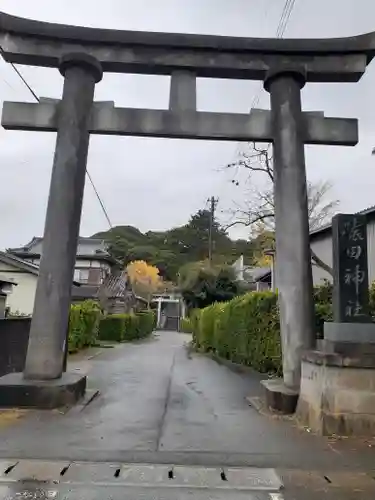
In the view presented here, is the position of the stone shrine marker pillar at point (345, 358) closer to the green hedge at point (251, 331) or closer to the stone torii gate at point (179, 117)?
the stone torii gate at point (179, 117)

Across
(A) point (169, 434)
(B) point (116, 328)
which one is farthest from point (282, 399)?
(B) point (116, 328)

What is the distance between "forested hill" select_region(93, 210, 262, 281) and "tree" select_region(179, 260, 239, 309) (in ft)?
73.2

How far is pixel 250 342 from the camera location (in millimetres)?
13969

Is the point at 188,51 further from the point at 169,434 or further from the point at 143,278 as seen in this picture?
the point at 143,278

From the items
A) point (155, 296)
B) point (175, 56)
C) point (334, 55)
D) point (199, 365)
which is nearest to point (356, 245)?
point (334, 55)

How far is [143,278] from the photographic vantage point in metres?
57.6

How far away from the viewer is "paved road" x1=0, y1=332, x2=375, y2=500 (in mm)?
4633

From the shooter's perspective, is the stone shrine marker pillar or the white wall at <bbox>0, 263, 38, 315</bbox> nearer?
the stone shrine marker pillar

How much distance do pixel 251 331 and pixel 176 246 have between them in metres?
51.6

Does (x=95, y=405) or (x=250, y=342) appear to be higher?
(x=250, y=342)

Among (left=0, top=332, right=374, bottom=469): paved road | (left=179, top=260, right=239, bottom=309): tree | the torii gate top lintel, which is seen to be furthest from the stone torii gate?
(left=179, top=260, right=239, bottom=309): tree

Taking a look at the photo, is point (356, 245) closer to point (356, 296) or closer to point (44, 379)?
point (356, 296)

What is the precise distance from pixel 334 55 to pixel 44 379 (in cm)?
828

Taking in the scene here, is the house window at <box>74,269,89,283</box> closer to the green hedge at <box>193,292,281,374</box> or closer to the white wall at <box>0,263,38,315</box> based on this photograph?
the white wall at <box>0,263,38,315</box>
